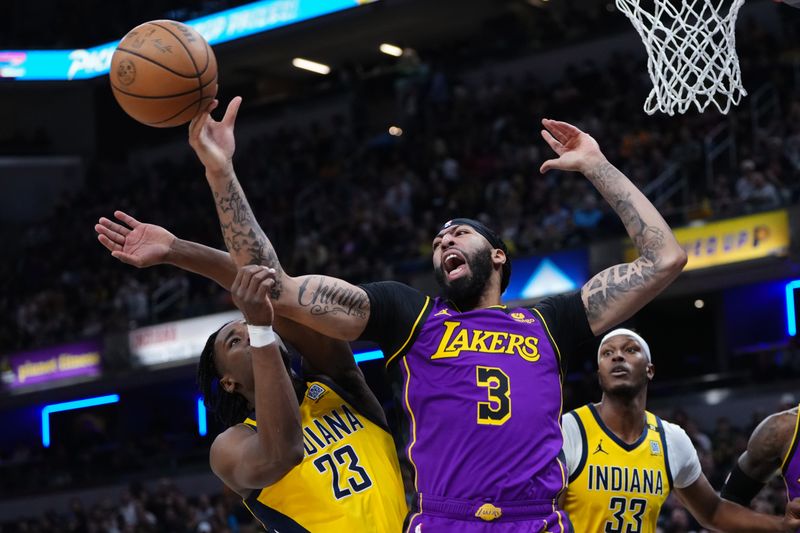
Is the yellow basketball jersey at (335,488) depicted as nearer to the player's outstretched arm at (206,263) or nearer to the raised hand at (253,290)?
the player's outstretched arm at (206,263)

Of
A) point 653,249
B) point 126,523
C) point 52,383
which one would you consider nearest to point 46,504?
point 52,383

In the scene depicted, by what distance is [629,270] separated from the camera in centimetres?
432

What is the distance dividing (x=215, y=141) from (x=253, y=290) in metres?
0.68

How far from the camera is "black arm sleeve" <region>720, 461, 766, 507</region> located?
531 cm

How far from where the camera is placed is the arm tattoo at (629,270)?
4.28m

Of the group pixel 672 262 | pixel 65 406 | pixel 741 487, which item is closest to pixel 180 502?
pixel 65 406

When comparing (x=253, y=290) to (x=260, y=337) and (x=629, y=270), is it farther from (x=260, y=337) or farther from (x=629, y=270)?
(x=629, y=270)

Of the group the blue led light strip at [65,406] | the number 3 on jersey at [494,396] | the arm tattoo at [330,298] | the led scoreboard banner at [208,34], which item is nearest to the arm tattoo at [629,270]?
the number 3 on jersey at [494,396]

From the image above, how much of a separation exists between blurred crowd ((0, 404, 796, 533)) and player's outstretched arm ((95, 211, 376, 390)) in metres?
4.78

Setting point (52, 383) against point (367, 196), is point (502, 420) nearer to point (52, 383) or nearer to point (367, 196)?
point (367, 196)

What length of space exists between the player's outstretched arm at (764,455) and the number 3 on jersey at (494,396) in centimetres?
176

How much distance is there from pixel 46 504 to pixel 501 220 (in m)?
9.56

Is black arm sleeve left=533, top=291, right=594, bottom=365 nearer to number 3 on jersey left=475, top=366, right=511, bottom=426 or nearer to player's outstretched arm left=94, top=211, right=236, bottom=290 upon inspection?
number 3 on jersey left=475, top=366, right=511, bottom=426

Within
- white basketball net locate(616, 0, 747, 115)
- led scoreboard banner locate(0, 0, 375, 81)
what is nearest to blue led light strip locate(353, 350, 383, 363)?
led scoreboard banner locate(0, 0, 375, 81)
